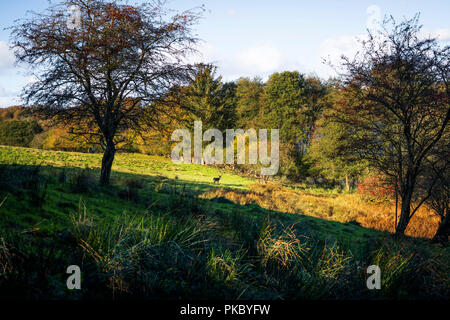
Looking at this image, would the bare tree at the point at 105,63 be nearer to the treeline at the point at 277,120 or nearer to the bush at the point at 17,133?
the treeline at the point at 277,120

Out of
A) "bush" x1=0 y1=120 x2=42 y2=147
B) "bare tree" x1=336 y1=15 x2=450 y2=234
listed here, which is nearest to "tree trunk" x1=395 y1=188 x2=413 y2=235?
"bare tree" x1=336 y1=15 x2=450 y2=234

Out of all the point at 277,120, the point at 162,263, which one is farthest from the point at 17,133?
the point at 162,263

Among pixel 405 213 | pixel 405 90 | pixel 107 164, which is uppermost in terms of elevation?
pixel 405 90

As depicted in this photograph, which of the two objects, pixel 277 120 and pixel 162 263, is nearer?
pixel 162 263

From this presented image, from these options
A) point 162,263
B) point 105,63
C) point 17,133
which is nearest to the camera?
point 162,263

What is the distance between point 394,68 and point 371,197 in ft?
48.2

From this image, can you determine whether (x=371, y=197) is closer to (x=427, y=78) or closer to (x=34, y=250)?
(x=427, y=78)

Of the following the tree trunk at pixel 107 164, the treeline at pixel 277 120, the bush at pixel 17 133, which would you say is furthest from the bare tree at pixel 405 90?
the bush at pixel 17 133

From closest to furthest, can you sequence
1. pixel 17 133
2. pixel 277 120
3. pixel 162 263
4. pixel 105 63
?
pixel 162 263
pixel 105 63
pixel 277 120
pixel 17 133

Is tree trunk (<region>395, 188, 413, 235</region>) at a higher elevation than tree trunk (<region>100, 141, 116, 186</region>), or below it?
below

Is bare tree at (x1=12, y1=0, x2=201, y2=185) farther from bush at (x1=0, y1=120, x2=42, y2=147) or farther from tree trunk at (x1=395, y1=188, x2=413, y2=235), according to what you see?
bush at (x1=0, y1=120, x2=42, y2=147)

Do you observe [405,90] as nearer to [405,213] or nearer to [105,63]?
[405,213]

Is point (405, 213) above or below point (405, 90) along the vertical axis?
below
